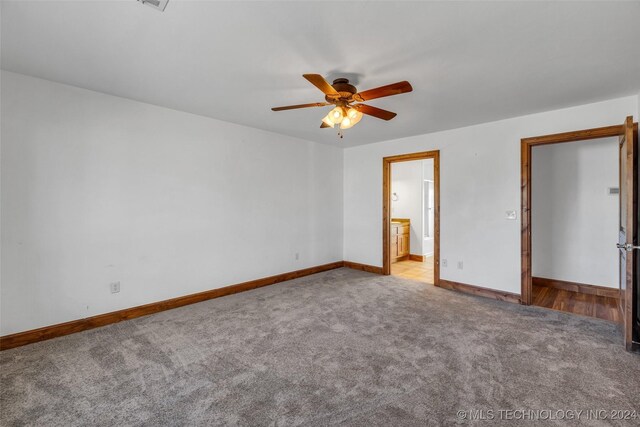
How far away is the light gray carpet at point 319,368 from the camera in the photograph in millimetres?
1854

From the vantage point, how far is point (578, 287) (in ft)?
14.1

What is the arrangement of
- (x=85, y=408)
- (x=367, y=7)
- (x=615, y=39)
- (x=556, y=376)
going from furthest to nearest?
(x=556, y=376), (x=615, y=39), (x=85, y=408), (x=367, y=7)

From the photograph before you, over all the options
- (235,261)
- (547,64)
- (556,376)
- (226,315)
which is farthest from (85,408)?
(547,64)

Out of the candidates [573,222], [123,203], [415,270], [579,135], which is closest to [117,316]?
[123,203]

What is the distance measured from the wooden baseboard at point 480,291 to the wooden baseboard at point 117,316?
8.57 ft

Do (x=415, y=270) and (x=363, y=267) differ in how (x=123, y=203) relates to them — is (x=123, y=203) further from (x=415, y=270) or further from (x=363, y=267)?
(x=415, y=270)

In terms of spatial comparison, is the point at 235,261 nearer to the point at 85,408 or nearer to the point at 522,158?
the point at 85,408

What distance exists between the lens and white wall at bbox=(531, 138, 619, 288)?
160 inches

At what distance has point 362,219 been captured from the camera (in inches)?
226

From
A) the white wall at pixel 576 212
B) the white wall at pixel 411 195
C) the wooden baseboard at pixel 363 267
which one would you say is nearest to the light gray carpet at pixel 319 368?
the white wall at pixel 576 212

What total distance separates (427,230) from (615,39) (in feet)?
17.3

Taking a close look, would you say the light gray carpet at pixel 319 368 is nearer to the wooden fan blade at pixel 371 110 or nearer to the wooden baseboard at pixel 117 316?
the wooden baseboard at pixel 117 316

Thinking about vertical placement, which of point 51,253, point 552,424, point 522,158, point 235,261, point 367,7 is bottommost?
point 552,424

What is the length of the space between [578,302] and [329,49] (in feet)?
14.5
